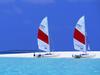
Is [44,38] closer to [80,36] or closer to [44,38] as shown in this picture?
[44,38]

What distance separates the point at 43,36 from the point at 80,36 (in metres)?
2.41

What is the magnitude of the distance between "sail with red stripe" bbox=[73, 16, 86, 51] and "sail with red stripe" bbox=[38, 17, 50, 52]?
6.27ft

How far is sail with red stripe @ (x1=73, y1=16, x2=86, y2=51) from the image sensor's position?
2427 cm

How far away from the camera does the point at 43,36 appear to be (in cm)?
2544

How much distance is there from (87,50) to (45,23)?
11.7 feet

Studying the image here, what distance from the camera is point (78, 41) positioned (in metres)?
24.8
